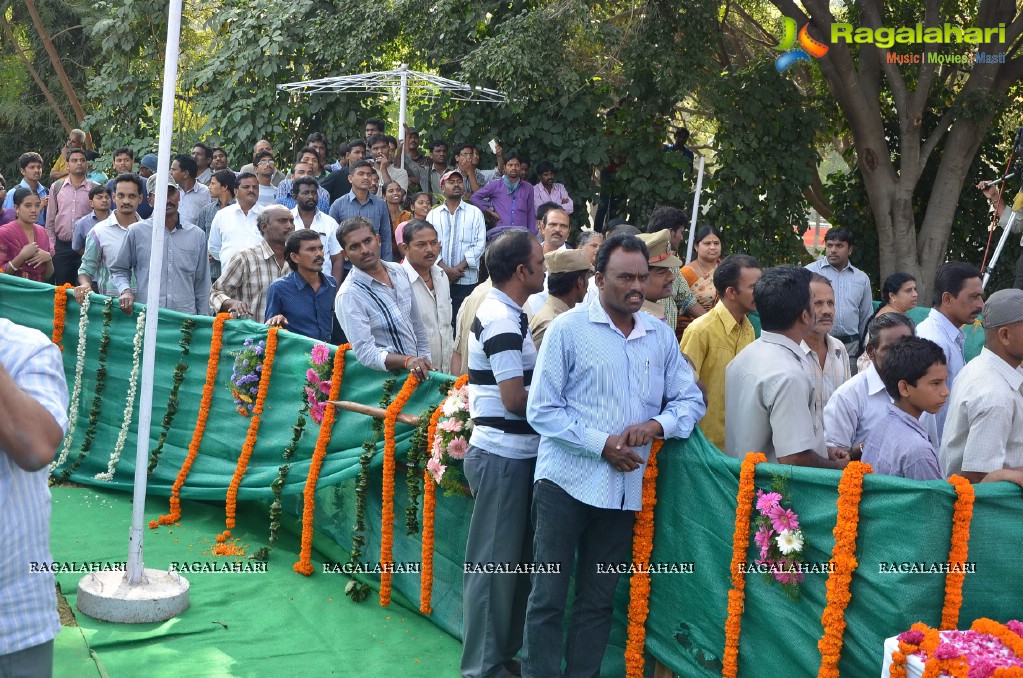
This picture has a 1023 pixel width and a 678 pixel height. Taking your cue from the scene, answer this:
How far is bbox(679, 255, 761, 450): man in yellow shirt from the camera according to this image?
17.8 ft

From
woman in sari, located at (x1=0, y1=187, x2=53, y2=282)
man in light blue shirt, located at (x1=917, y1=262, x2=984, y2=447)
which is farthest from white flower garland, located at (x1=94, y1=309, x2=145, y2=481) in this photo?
man in light blue shirt, located at (x1=917, y1=262, x2=984, y2=447)

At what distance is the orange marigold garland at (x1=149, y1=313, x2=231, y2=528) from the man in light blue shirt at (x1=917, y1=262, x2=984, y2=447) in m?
4.08

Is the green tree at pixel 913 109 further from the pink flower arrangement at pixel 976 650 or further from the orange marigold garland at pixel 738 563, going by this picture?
the pink flower arrangement at pixel 976 650

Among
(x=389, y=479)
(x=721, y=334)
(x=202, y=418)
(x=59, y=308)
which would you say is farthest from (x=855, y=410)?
(x=59, y=308)

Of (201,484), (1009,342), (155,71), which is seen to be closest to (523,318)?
(1009,342)

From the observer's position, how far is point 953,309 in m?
6.10

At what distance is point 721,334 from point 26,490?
11.6 feet

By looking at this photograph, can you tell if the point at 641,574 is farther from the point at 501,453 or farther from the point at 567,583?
the point at 501,453

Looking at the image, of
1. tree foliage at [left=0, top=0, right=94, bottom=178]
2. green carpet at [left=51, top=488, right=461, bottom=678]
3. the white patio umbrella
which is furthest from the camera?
tree foliage at [left=0, top=0, right=94, bottom=178]

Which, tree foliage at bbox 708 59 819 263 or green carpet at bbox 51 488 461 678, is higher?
tree foliage at bbox 708 59 819 263

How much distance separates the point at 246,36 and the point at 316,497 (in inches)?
433

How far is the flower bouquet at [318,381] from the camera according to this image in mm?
6102

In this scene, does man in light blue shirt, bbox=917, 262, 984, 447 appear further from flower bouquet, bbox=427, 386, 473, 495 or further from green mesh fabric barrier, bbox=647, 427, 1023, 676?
flower bouquet, bbox=427, 386, 473, 495

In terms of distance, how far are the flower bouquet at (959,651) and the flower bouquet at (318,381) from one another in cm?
341
